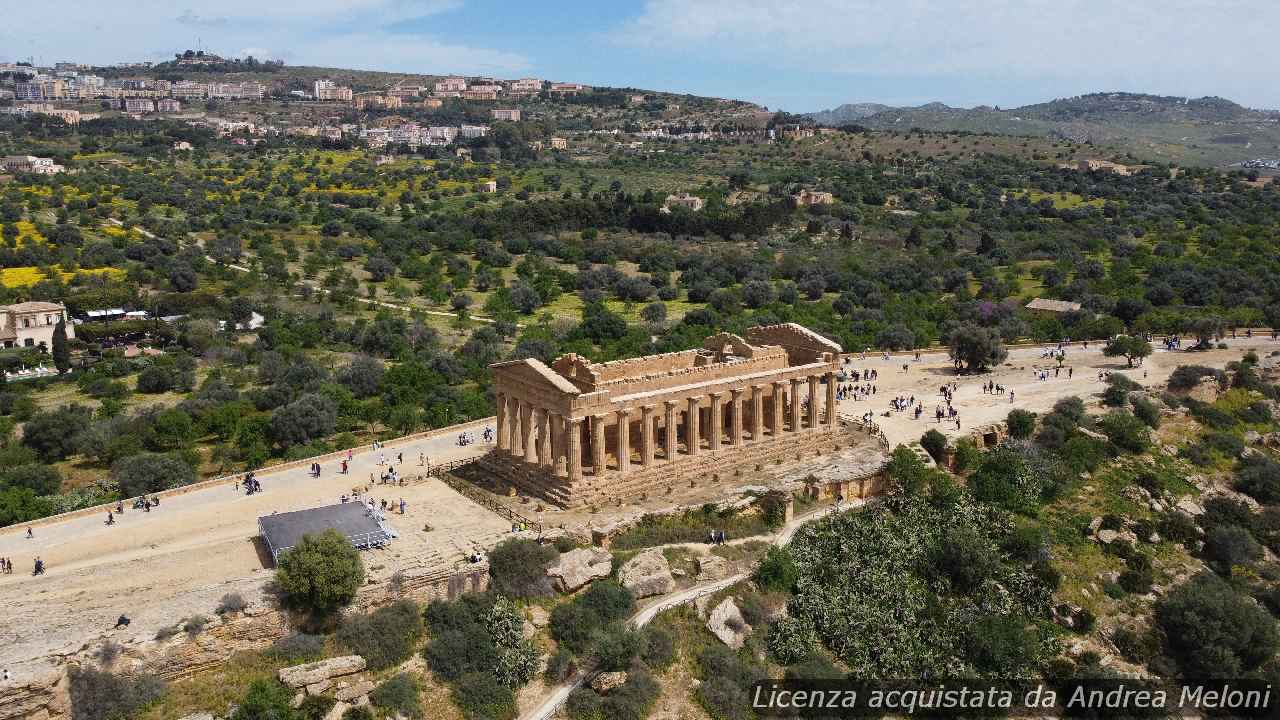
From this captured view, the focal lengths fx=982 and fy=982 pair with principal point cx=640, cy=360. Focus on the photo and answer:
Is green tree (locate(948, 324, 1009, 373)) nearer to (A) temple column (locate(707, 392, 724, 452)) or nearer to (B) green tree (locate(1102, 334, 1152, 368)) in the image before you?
(B) green tree (locate(1102, 334, 1152, 368))

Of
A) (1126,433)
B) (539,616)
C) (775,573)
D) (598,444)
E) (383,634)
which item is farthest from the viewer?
(1126,433)

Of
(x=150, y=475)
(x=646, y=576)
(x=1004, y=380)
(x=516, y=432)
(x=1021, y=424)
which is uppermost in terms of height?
(x=516, y=432)

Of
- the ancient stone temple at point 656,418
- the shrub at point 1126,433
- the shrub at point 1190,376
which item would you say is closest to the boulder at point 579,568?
the ancient stone temple at point 656,418

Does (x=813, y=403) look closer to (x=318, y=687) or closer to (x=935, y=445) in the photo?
(x=935, y=445)

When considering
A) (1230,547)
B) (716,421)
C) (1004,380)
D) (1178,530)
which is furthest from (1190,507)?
(716,421)

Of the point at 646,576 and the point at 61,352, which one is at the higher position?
the point at 61,352

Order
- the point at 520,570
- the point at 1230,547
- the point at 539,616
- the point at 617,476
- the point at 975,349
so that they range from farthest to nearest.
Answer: the point at 975,349 → the point at 1230,547 → the point at 617,476 → the point at 520,570 → the point at 539,616

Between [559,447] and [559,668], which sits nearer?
[559,668]

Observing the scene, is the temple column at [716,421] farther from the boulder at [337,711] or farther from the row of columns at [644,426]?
the boulder at [337,711]
